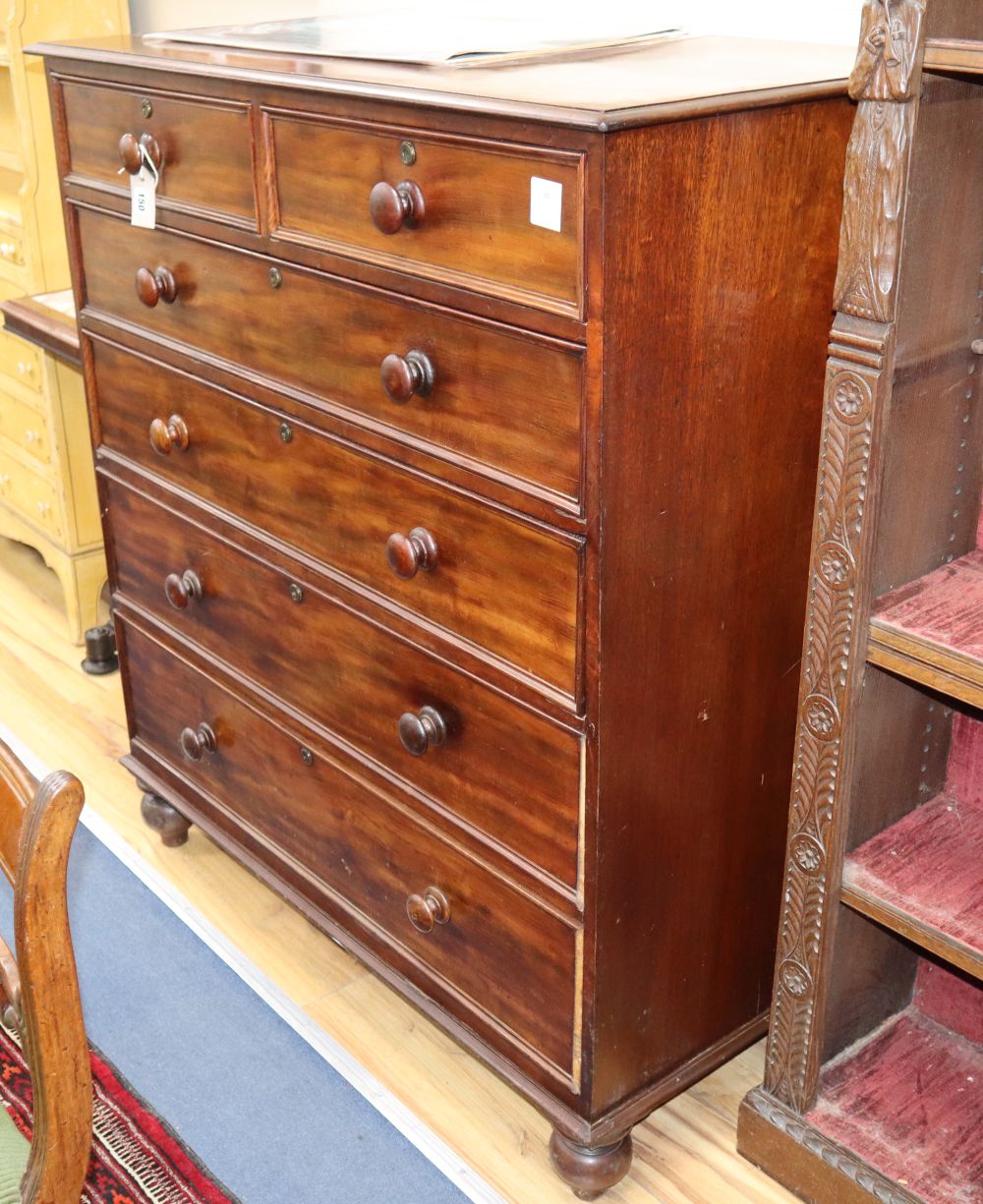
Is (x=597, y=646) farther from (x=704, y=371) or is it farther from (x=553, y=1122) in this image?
(x=553, y=1122)

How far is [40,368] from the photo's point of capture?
3057mm

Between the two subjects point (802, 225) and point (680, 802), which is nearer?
point (802, 225)

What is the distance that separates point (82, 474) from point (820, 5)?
1939 mm

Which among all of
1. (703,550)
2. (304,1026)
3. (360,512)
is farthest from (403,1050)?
(703,550)

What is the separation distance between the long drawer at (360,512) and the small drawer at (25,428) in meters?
0.97

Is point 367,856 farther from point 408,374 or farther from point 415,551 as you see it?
point 408,374

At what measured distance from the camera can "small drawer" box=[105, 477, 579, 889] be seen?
162 centimetres

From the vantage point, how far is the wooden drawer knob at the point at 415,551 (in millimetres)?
1641

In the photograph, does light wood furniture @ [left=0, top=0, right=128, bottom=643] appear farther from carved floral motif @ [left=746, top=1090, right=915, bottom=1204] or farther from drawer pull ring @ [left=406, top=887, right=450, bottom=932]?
carved floral motif @ [left=746, top=1090, right=915, bottom=1204]

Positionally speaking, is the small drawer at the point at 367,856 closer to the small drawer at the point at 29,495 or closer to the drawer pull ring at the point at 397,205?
the drawer pull ring at the point at 397,205

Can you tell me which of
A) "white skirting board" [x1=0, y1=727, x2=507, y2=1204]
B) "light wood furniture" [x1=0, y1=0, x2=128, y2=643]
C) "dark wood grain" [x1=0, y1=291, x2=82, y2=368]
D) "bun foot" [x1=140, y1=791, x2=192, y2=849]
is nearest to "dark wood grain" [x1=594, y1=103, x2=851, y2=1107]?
"white skirting board" [x1=0, y1=727, x2=507, y2=1204]

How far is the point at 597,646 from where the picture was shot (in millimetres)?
1470

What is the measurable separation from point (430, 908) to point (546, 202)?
94 centimetres

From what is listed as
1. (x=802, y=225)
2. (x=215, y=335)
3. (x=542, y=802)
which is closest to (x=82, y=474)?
(x=215, y=335)
